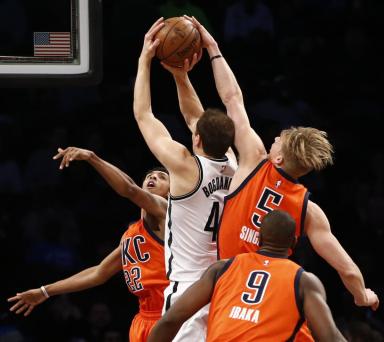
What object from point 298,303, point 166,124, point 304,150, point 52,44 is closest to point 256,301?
point 298,303

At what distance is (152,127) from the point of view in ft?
18.9

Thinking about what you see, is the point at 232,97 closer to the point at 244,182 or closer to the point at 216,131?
the point at 216,131

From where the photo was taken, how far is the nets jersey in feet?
18.5

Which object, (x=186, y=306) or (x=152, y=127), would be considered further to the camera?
(x=152, y=127)

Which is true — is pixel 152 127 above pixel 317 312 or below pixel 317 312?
above

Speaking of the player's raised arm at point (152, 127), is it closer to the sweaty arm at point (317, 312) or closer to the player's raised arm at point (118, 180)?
the player's raised arm at point (118, 180)

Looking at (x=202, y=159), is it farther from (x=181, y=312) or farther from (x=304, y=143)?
(x=181, y=312)

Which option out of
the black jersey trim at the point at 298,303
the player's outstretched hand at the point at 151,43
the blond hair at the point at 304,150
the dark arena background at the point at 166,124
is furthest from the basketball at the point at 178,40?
the dark arena background at the point at 166,124

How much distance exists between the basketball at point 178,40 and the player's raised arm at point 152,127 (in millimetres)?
42

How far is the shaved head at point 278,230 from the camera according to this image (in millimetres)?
4891

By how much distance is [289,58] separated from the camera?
1031cm

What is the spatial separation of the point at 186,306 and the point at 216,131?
3.75ft

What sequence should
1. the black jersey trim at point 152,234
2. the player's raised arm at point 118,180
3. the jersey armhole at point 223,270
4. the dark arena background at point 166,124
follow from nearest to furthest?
the jersey armhole at point 223,270 < the player's raised arm at point 118,180 < the black jersey trim at point 152,234 < the dark arena background at point 166,124

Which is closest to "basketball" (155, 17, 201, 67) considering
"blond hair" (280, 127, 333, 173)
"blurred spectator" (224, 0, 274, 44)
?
"blond hair" (280, 127, 333, 173)
